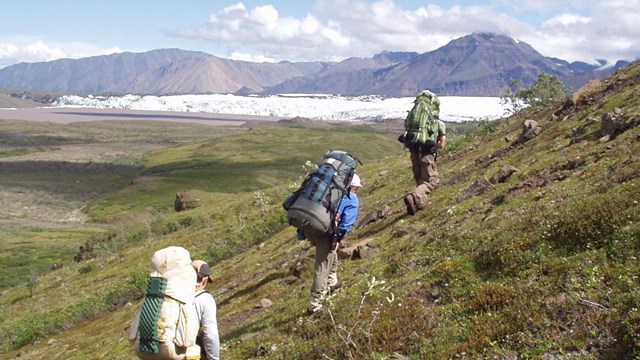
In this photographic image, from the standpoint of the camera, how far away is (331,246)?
14.6 meters

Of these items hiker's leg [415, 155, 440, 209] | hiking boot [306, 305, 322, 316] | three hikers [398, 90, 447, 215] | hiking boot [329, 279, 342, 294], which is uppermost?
three hikers [398, 90, 447, 215]

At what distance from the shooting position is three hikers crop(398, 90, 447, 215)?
22656 mm

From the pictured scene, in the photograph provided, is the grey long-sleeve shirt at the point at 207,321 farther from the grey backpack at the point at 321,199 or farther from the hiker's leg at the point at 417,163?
the hiker's leg at the point at 417,163

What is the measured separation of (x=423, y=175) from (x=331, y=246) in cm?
1135

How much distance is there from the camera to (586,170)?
19500mm

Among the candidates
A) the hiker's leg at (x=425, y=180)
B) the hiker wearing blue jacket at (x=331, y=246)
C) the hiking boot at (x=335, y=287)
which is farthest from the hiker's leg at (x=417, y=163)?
the hiker wearing blue jacket at (x=331, y=246)

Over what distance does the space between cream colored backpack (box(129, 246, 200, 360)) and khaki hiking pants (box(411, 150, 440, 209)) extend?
1608cm

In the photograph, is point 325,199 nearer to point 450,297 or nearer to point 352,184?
point 352,184

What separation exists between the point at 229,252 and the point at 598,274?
43.9m

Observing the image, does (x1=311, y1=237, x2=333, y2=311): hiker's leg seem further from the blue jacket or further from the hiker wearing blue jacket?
the blue jacket

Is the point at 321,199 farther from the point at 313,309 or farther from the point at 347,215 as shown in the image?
the point at 313,309

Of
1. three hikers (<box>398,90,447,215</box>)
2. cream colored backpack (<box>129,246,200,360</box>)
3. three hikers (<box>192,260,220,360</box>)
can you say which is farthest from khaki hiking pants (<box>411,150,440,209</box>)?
cream colored backpack (<box>129,246,200,360</box>)

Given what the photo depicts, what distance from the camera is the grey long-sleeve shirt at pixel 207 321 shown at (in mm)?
9594

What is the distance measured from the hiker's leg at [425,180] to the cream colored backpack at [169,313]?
16289 millimetres
